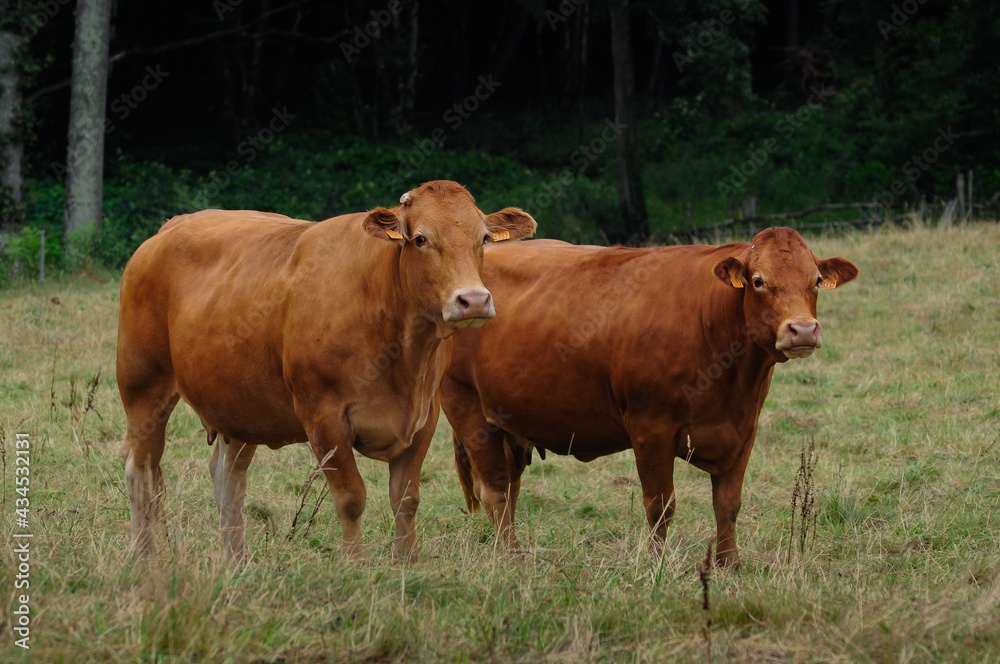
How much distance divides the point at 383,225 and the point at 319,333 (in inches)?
22.4

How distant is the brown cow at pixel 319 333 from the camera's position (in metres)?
4.32

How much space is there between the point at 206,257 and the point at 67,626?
260cm

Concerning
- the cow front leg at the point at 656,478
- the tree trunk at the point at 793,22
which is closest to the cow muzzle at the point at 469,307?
the cow front leg at the point at 656,478

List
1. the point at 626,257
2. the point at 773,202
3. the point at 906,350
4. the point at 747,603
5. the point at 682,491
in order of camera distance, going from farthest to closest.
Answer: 1. the point at 773,202
2. the point at 906,350
3. the point at 682,491
4. the point at 626,257
5. the point at 747,603

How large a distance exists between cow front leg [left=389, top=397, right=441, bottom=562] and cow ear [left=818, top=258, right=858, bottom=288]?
7.30ft

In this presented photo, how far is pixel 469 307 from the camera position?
13.0 ft

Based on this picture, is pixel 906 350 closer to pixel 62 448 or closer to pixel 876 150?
pixel 62 448

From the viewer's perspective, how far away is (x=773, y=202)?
82.0ft

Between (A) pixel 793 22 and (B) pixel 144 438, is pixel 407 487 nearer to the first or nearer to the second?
(B) pixel 144 438

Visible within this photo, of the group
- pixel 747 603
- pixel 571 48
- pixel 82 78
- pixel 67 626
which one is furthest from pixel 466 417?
pixel 571 48

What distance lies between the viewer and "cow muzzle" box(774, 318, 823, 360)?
4.62 metres

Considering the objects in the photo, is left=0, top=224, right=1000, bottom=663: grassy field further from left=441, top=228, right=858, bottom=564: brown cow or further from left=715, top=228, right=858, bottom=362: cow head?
left=715, top=228, right=858, bottom=362: cow head

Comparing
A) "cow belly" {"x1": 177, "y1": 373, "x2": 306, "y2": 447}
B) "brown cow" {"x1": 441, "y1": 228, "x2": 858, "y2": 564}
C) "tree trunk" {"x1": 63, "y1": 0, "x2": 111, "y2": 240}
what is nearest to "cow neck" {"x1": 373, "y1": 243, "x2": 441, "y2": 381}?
"cow belly" {"x1": 177, "y1": 373, "x2": 306, "y2": 447}

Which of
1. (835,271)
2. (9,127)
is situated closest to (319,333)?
(835,271)
